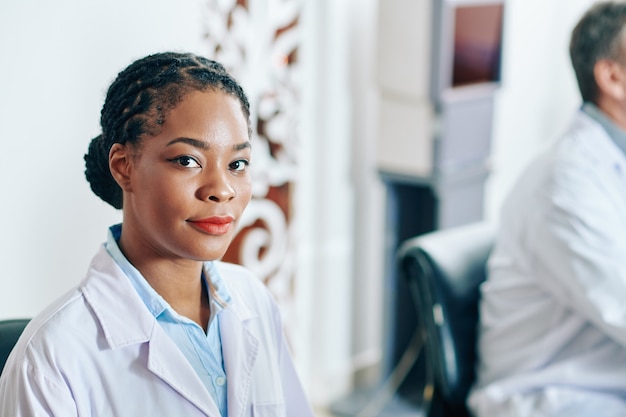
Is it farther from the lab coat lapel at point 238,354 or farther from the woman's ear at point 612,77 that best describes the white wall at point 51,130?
the woman's ear at point 612,77

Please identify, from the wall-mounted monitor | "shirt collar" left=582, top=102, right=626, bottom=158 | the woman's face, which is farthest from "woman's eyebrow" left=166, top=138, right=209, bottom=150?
the wall-mounted monitor

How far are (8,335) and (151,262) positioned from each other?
250 mm

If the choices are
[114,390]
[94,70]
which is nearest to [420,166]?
[94,70]

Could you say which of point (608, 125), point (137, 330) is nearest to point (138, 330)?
point (137, 330)

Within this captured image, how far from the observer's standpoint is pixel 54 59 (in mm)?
1431

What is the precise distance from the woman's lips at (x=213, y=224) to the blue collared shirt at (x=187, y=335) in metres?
0.11

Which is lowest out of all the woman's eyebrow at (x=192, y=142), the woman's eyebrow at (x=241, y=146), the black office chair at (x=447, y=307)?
the black office chair at (x=447, y=307)

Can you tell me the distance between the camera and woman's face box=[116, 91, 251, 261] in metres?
0.99

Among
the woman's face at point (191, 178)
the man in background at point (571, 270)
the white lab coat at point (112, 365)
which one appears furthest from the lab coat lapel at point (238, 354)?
the man in background at point (571, 270)

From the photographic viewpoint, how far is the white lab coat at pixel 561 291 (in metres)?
1.65

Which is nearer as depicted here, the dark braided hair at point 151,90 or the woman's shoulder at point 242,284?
the dark braided hair at point 151,90

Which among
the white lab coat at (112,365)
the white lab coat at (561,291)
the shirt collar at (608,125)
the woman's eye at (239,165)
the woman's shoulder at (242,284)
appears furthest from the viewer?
the shirt collar at (608,125)

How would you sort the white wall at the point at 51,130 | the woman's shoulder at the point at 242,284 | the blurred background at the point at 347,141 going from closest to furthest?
the woman's shoulder at the point at 242,284 < the white wall at the point at 51,130 < the blurred background at the point at 347,141

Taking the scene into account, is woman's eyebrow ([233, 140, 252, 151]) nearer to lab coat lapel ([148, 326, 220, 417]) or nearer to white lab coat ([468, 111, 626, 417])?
lab coat lapel ([148, 326, 220, 417])
